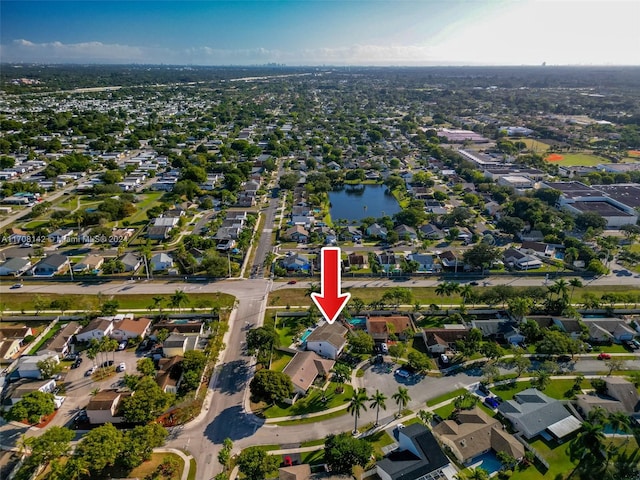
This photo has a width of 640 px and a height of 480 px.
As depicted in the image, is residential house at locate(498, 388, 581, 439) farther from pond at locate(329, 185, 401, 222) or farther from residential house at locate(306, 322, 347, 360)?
pond at locate(329, 185, 401, 222)

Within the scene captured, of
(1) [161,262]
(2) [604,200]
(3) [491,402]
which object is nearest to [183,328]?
(1) [161,262]

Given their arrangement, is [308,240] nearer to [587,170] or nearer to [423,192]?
[423,192]

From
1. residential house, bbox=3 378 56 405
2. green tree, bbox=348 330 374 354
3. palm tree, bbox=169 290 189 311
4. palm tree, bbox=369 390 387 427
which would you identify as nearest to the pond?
palm tree, bbox=169 290 189 311

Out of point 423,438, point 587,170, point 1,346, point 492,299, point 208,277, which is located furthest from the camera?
point 587,170

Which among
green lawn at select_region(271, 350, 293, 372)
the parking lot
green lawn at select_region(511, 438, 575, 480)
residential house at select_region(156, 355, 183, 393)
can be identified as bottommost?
green lawn at select_region(511, 438, 575, 480)

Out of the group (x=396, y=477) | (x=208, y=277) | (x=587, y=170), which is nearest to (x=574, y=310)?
(x=396, y=477)

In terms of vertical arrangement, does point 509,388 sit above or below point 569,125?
below
